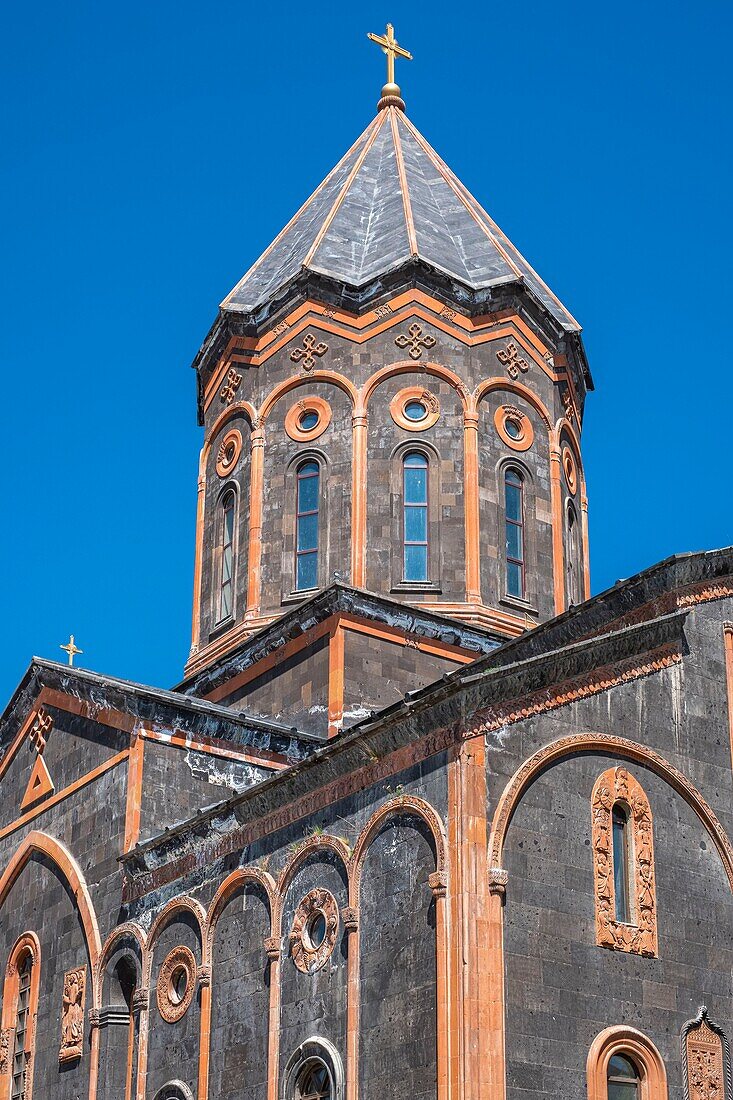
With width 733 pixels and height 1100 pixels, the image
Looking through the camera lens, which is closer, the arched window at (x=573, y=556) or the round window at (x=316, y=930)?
the round window at (x=316, y=930)

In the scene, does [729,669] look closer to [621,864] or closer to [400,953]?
[621,864]

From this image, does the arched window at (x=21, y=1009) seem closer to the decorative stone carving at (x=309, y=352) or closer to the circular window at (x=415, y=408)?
the circular window at (x=415, y=408)

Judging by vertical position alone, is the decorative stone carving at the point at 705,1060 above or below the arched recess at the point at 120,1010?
below

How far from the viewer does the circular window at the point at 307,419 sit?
2723cm

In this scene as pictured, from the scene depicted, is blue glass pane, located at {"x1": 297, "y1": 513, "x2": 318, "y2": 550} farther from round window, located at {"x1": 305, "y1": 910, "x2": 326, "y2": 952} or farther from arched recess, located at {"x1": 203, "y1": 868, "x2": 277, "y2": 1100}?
round window, located at {"x1": 305, "y1": 910, "x2": 326, "y2": 952}

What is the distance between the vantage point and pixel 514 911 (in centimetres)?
1653

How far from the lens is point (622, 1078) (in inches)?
661

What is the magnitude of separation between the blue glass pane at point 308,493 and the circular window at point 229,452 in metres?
1.62

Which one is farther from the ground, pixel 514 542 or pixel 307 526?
pixel 307 526

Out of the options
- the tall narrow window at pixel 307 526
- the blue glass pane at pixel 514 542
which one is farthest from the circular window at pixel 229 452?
the blue glass pane at pixel 514 542

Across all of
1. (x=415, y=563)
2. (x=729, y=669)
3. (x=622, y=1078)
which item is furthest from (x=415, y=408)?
(x=622, y=1078)

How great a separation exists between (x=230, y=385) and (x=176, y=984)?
11.2m

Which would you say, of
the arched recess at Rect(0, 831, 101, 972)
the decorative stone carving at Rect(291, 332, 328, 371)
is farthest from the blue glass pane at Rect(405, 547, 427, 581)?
the arched recess at Rect(0, 831, 101, 972)

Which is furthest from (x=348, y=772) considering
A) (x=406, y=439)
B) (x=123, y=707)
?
(x=406, y=439)
